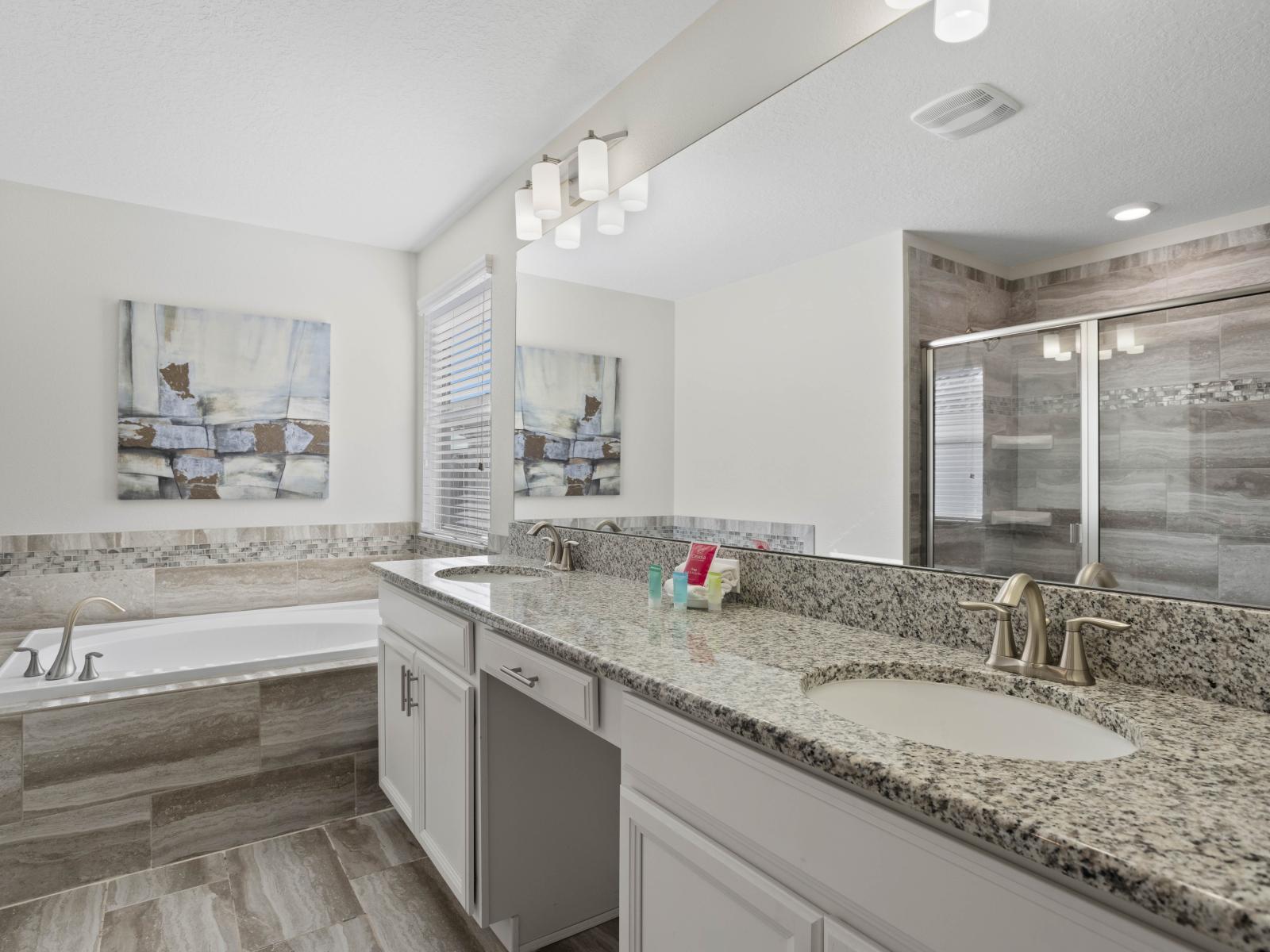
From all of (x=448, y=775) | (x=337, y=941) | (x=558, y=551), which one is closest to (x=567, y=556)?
(x=558, y=551)

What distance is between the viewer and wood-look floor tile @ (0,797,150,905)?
2076 mm

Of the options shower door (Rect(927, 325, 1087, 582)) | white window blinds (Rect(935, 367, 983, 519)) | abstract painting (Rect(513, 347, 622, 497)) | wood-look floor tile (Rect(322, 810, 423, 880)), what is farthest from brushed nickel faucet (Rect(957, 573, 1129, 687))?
wood-look floor tile (Rect(322, 810, 423, 880))

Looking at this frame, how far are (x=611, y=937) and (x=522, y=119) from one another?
2.57 m

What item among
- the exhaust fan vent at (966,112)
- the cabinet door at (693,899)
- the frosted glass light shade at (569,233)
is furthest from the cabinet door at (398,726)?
the exhaust fan vent at (966,112)

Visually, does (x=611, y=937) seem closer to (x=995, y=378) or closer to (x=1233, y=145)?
(x=995, y=378)

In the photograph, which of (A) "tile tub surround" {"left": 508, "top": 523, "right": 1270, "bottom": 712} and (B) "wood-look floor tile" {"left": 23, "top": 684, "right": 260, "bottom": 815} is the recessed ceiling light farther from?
(B) "wood-look floor tile" {"left": 23, "top": 684, "right": 260, "bottom": 815}

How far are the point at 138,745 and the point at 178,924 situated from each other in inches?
23.2

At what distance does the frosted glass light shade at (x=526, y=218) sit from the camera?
258cm

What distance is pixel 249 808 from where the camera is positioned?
2.42 m

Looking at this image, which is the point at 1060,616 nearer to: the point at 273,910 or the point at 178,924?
the point at 273,910

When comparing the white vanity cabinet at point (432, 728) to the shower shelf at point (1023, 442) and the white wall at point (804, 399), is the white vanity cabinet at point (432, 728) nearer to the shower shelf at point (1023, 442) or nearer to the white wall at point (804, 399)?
the white wall at point (804, 399)

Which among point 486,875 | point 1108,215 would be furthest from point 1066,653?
point 486,875

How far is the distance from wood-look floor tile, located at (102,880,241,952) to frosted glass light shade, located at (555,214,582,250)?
227cm

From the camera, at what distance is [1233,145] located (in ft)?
3.04
